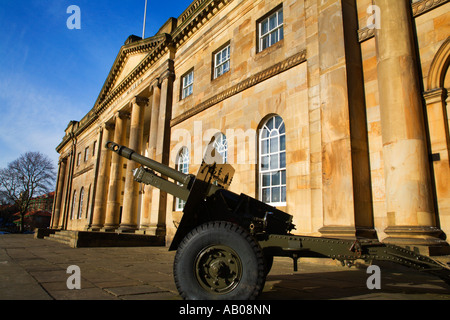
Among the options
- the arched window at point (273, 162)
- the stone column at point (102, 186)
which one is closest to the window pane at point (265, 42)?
the arched window at point (273, 162)

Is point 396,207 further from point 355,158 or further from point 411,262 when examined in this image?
point 411,262

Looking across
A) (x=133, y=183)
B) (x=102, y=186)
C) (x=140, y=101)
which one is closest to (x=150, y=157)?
(x=133, y=183)

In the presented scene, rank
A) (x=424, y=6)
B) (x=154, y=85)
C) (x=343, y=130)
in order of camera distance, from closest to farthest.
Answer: (x=424, y=6) → (x=343, y=130) → (x=154, y=85)

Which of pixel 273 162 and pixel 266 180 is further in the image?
pixel 266 180

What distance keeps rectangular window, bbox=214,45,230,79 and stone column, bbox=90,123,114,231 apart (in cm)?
1313

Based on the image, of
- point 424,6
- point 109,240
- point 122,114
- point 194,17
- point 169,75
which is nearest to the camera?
point 424,6

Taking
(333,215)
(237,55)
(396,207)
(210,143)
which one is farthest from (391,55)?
(210,143)

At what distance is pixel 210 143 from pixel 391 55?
737 centimetres

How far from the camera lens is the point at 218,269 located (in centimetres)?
307

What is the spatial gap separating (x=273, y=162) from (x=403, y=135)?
13.2 ft

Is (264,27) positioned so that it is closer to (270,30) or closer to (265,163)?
(270,30)

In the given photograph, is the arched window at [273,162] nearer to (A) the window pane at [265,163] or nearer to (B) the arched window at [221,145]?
(A) the window pane at [265,163]

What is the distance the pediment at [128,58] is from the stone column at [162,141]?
7.99 ft

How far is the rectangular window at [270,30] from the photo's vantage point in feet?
34.2
